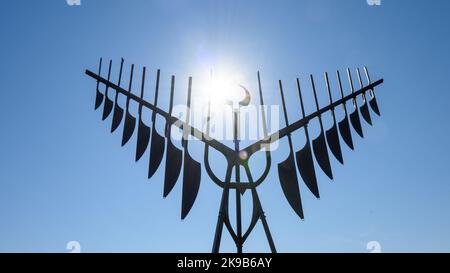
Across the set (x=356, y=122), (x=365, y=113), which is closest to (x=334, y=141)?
(x=356, y=122)

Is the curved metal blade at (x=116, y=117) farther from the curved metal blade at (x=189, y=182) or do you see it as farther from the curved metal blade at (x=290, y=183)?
the curved metal blade at (x=290, y=183)

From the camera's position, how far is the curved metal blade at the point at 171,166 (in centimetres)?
461

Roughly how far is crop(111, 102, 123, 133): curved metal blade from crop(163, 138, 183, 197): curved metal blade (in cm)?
91

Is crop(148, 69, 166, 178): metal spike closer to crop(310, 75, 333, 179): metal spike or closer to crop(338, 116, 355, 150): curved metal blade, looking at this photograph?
crop(310, 75, 333, 179): metal spike

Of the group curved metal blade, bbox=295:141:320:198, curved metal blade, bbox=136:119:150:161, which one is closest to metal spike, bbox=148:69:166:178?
curved metal blade, bbox=136:119:150:161

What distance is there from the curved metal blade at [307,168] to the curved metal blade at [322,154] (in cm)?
19

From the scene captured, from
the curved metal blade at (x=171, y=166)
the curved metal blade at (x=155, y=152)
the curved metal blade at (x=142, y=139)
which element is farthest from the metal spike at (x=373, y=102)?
the curved metal blade at (x=142, y=139)

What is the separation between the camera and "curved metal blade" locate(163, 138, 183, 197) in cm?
461
